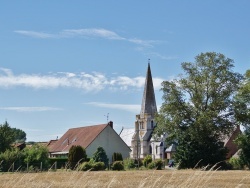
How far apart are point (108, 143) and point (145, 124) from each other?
35.6 meters

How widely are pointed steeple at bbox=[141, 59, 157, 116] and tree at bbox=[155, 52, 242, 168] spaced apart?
4809 centimetres

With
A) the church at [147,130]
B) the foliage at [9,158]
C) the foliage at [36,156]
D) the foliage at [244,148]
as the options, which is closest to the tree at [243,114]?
the foliage at [244,148]

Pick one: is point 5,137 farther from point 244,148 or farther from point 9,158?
point 244,148

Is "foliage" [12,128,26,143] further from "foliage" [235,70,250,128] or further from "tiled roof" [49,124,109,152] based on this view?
"foliage" [235,70,250,128]

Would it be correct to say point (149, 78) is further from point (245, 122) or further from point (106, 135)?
point (245, 122)

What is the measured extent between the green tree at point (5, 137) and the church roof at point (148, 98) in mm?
56243

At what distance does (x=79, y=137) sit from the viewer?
75.0 m

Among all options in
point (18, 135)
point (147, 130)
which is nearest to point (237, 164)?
point (18, 135)

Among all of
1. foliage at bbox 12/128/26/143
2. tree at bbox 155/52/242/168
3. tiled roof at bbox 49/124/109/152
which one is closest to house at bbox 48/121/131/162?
tiled roof at bbox 49/124/109/152

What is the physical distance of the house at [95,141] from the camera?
70250 millimetres

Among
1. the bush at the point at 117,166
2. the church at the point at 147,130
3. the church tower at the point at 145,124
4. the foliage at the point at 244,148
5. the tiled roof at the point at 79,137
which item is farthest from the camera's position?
the church tower at the point at 145,124

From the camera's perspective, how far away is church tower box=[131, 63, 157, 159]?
4070 inches

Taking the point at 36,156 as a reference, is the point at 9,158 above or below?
below

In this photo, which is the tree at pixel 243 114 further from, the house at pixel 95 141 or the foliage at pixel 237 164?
the house at pixel 95 141
